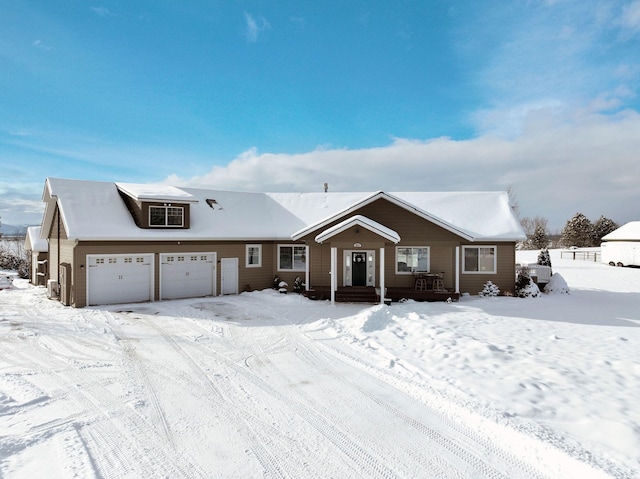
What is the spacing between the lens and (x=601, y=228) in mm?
53938

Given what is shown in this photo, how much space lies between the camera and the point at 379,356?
8.77m

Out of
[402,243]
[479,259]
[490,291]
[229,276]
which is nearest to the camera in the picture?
[490,291]

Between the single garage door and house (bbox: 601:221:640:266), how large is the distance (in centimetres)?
3815

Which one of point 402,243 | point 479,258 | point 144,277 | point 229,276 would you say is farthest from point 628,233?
point 144,277

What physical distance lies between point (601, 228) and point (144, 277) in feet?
204

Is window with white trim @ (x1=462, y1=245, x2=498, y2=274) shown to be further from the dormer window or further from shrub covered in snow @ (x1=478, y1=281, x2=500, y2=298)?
the dormer window

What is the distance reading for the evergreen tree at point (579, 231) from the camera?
54031 millimetres

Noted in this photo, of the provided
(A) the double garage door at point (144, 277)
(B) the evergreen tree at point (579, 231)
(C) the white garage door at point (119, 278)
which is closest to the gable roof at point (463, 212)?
(A) the double garage door at point (144, 277)

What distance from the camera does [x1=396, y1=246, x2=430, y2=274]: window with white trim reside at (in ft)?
57.5

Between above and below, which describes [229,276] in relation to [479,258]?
below

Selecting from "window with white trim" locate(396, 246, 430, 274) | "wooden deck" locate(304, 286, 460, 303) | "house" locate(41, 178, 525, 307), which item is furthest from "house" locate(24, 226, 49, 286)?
"window with white trim" locate(396, 246, 430, 274)

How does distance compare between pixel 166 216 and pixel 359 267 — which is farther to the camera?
pixel 359 267

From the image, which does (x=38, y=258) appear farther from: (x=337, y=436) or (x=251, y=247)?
(x=337, y=436)

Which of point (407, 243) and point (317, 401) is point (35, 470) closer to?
point (317, 401)
